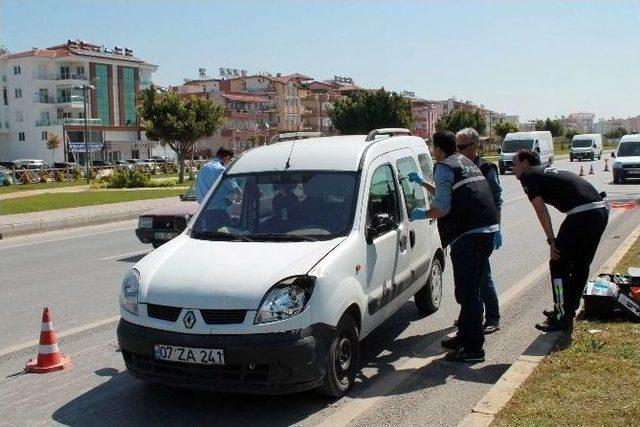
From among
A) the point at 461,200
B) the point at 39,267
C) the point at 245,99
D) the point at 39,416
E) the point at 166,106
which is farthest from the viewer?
the point at 245,99

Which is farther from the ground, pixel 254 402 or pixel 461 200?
pixel 461 200

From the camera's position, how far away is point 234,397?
4.97 m

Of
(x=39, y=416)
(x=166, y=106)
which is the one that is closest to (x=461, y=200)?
(x=39, y=416)

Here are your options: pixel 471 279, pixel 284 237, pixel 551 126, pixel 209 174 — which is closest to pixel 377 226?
pixel 284 237

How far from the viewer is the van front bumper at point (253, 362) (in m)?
4.39

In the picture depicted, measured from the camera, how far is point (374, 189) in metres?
5.74

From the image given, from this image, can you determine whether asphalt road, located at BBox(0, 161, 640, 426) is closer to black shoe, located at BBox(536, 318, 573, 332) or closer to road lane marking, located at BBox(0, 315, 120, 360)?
road lane marking, located at BBox(0, 315, 120, 360)

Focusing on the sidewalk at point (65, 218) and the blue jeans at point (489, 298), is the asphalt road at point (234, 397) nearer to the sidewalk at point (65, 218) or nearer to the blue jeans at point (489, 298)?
the blue jeans at point (489, 298)

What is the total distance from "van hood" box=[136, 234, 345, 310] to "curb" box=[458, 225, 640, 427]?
54.4 inches

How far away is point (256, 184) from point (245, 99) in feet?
364

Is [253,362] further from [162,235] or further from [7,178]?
[7,178]

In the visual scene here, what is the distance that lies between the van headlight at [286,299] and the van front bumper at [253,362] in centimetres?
11

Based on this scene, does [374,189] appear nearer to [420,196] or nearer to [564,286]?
[420,196]

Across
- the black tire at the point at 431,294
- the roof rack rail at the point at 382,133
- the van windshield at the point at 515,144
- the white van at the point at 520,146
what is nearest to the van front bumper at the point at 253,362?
the roof rack rail at the point at 382,133
